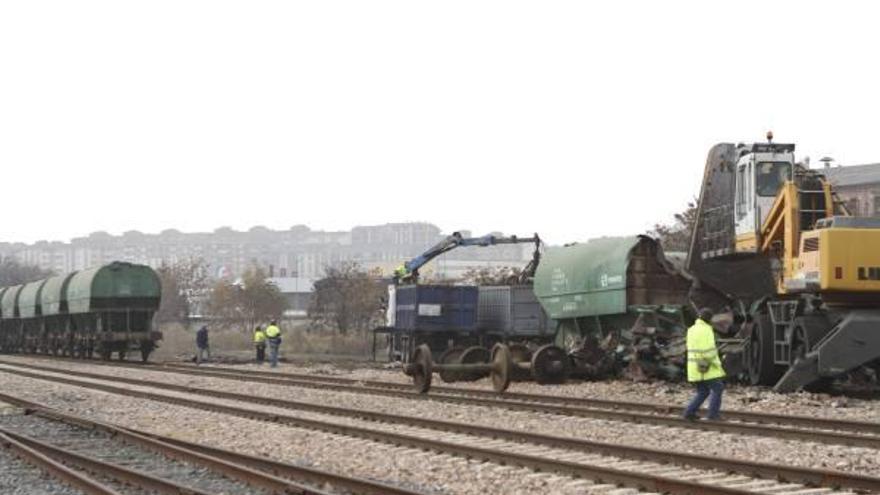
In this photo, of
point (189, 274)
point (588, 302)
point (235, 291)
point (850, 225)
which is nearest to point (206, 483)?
point (850, 225)

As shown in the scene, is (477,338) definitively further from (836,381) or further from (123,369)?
(836,381)

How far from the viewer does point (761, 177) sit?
19.7 m

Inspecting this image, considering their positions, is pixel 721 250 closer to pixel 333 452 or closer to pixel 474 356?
pixel 474 356

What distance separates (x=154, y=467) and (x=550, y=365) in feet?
41.5

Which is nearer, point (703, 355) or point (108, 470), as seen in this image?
point (108, 470)

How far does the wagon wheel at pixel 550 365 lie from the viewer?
2292 centimetres

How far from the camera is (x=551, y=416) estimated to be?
52.8ft

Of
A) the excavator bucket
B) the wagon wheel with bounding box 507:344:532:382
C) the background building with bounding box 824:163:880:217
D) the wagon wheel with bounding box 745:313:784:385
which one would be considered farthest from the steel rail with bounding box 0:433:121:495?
the background building with bounding box 824:163:880:217

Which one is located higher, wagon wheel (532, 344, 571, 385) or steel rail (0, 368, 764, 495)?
wagon wheel (532, 344, 571, 385)

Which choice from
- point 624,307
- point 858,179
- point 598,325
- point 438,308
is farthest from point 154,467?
point 858,179

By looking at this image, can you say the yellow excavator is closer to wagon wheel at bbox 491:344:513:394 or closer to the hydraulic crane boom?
wagon wheel at bbox 491:344:513:394

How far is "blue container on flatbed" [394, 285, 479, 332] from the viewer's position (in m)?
32.2

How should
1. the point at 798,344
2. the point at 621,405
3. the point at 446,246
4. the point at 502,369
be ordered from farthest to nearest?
1. the point at 446,246
2. the point at 502,369
3. the point at 798,344
4. the point at 621,405

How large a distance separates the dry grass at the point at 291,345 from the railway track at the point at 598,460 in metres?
32.1
